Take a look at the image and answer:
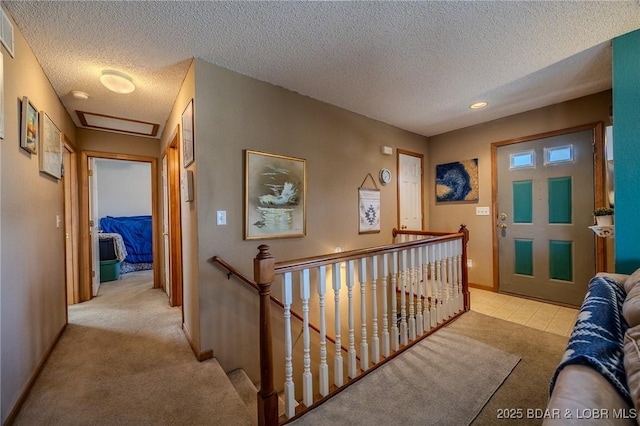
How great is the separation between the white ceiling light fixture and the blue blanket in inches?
160

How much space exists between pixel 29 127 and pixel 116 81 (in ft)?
2.37

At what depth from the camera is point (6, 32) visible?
150 cm

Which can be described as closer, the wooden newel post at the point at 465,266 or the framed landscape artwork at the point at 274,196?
the framed landscape artwork at the point at 274,196

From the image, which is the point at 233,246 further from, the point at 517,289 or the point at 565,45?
the point at 517,289

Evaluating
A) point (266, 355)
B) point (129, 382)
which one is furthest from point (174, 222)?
point (266, 355)

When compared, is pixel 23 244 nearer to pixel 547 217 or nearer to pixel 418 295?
pixel 418 295

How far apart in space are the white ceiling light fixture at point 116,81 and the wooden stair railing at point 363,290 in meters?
2.05

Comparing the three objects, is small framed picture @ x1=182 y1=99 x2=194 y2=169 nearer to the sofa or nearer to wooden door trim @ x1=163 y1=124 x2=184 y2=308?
wooden door trim @ x1=163 y1=124 x2=184 y2=308

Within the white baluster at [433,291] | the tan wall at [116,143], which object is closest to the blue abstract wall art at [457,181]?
the white baluster at [433,291]

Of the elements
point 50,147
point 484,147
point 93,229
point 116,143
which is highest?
point 116,143

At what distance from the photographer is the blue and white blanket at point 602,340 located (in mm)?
785

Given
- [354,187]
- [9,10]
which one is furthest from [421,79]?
[9,10]

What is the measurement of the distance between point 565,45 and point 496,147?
1747mm

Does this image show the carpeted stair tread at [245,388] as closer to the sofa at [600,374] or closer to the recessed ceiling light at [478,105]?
the sofa at [600,374]
